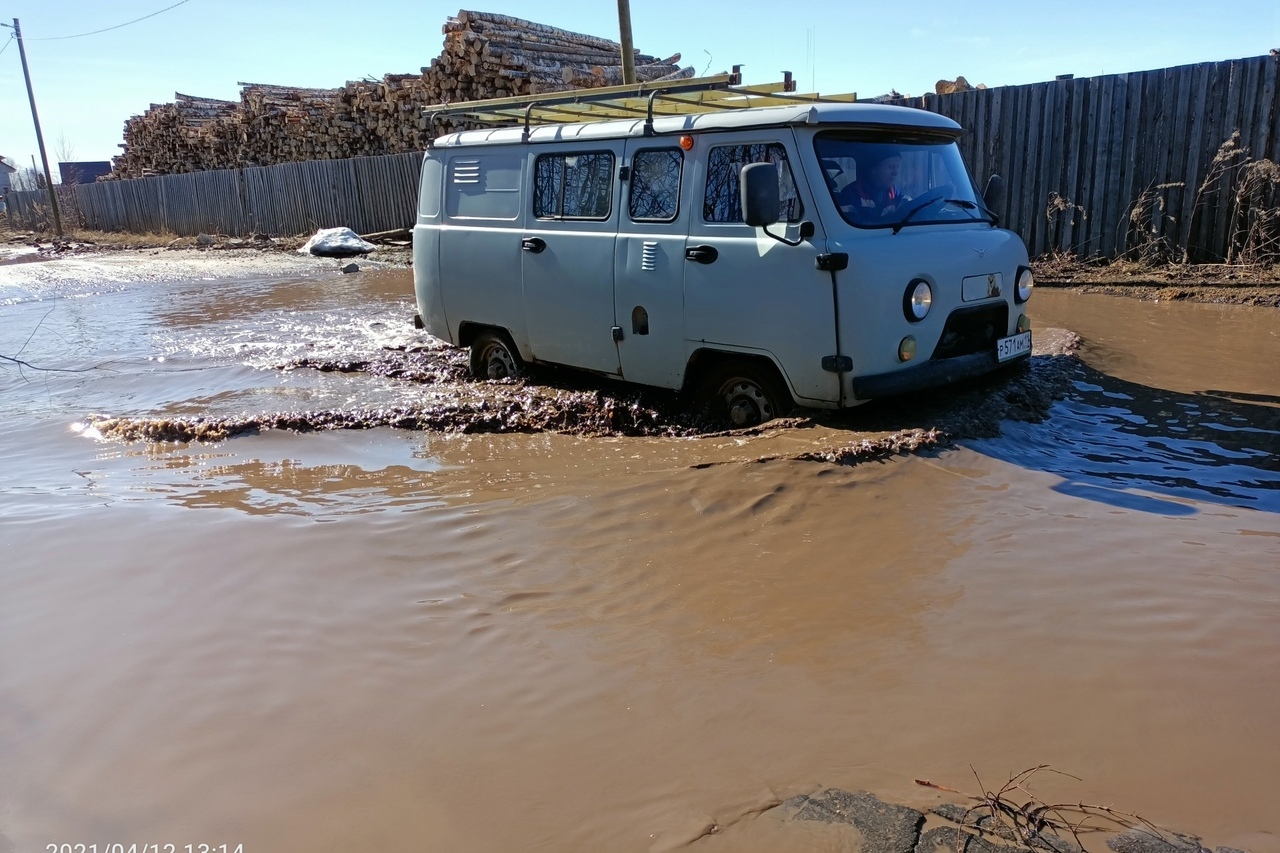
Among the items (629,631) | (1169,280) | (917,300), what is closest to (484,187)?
(917,300)

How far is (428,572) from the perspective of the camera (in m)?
4.19

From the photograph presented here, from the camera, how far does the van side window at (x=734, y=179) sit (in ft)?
17.3

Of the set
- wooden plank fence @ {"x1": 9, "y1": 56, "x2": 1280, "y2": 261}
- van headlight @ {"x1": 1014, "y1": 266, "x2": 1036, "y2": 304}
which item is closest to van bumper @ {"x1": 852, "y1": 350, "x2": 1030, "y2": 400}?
van headlight @ {"x1": 1014, "y1": 266, "x2": 1036, "y2": 304}

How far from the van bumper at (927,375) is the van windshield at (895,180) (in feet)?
2.83

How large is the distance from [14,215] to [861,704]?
47700 millimetres

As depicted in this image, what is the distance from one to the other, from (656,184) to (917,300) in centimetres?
189

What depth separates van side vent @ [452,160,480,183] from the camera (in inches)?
290

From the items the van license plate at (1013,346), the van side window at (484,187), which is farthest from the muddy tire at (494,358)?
the van license plate at (1013,346)

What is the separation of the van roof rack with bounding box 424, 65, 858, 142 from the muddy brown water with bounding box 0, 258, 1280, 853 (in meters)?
2.22

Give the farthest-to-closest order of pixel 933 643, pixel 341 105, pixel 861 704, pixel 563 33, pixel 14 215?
pixel 14 215 < pixel 341 105 < pixel 563 33 < pixel 933 643 < pixel 861 704

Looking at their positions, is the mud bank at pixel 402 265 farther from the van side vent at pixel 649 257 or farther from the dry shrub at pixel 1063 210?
the van side vent at pixel 649 257

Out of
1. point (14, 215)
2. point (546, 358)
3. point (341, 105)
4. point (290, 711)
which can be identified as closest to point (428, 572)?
point (290, 711)

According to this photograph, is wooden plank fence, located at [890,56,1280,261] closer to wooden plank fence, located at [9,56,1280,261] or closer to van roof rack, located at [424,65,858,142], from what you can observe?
wooden plank fence, located at [9,56,1280,261]

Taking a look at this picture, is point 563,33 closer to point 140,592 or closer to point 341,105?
point 341,105
